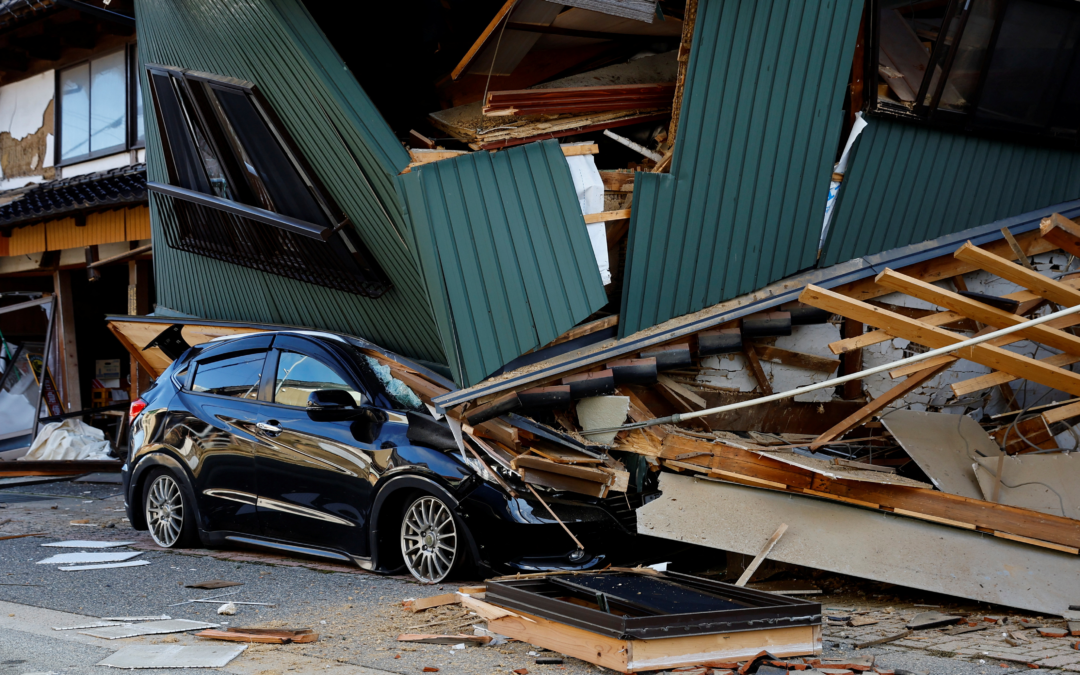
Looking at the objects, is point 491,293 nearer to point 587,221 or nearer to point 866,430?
point 587,221

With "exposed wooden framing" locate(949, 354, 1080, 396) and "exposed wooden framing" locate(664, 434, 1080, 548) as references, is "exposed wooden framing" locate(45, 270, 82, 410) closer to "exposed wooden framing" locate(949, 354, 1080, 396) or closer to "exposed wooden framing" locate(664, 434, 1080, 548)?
"exposed wooden framing" locate(664, 434, 1080, 548)

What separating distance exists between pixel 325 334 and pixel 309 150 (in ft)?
5.32

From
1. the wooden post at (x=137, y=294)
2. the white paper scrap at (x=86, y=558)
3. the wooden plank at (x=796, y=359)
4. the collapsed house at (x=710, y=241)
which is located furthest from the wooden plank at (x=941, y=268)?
the wooden post at (x=137, y=294)

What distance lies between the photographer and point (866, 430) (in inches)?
289

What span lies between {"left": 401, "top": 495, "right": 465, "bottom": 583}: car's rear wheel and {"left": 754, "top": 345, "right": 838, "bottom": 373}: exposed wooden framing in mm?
2991

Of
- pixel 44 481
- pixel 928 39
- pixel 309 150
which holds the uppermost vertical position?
pixel 928 39

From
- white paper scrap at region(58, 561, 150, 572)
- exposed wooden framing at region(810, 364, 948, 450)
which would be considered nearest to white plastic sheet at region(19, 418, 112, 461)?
white paper scrap at region(58, 561, 150, 572)

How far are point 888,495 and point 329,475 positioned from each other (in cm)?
374

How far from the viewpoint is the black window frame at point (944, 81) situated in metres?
7.62

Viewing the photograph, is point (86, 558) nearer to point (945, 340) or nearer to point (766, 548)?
point (766, 548)

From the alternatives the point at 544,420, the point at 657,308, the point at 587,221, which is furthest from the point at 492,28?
the point at 544,420

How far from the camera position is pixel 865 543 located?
6012 millimetres

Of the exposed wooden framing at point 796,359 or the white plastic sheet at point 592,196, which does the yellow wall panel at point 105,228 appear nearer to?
the white plastic sheet at point 592,196

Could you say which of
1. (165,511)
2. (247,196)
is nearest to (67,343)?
(247,196)
